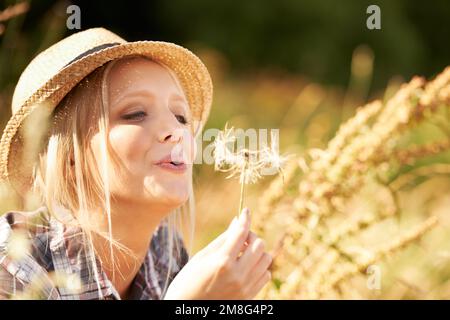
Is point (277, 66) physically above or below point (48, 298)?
above

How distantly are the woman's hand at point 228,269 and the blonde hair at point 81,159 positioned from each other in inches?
8.7

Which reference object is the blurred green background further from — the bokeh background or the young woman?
the young woman

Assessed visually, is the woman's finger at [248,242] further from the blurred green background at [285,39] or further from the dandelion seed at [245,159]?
the blurred green background at [285,39]

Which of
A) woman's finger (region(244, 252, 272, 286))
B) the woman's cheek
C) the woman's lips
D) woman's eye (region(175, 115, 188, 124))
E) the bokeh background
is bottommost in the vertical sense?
woman's finger (region(244, 252, 272, 286))

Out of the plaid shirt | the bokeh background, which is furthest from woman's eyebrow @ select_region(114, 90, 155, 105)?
the bokeh background

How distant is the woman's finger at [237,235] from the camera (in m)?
0.86

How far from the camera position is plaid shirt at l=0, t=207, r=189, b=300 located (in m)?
1.03

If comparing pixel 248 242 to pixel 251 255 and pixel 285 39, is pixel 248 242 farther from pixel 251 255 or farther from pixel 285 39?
pixel 285 39

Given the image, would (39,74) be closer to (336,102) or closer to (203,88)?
(203,88)

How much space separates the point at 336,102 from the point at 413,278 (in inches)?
98.1

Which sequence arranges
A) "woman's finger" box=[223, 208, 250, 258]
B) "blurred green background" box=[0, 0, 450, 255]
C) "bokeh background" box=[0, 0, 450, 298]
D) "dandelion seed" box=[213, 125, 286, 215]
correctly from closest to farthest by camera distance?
"woman's finger" box=[223, 208, 250, 258], "dandelion seed" box=[213, 125, 286, 215], "bokeh background" box=[0, 0, 450, 298], "blurred green background" box=[0, 0, 450, 255]

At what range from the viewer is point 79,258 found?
1131 millimetres

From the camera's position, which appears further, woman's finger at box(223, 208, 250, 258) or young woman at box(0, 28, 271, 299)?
young woman at box(0, 28, 271, 299)

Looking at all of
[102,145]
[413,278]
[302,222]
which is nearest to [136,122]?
[102,145]
